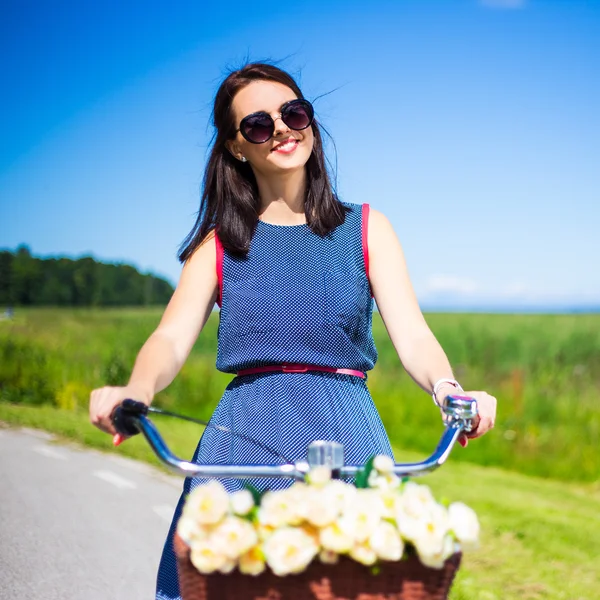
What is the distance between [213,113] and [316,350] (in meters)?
0.97

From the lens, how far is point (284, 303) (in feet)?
7.61

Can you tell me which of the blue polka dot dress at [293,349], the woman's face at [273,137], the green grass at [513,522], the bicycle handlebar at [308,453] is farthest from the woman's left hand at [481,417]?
the green grass at [513,522]

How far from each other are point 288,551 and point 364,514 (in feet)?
0.45

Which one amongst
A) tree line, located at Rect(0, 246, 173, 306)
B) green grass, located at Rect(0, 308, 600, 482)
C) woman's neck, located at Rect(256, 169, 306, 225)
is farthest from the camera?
tree line, located at Rect(0, 246, 173, 306)

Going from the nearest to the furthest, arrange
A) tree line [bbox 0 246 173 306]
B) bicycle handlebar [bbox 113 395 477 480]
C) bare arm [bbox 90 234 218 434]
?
bicycle handlebar [bbox 113 395 477 480], bare arm [bbox 90 234 218 434], tree line [bbox 0 246 173 306]

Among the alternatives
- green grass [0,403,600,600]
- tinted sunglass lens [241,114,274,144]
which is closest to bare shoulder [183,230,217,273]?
tinted sunglass lens [241,114,274,144]

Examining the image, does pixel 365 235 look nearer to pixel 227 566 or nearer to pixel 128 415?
A: pixel 128 415

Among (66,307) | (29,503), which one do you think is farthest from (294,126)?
(66,307)

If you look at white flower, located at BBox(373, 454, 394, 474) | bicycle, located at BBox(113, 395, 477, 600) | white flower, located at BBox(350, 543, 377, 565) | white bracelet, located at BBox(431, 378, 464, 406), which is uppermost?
white bracelet, located at BBox(431, 378, 464, 406)

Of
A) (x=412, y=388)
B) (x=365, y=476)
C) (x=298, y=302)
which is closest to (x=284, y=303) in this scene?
(x=298, y=302)

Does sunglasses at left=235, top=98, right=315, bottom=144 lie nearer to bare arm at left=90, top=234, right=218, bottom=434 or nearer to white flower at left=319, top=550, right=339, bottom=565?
bare arm at left=90, top=234, right=218, bottom=434

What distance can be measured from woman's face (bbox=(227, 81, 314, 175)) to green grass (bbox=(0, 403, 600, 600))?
9.75ft

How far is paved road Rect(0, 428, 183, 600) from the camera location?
4.45m

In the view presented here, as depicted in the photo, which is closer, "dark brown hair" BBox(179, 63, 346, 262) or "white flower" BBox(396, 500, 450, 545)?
"white flower" BBox(396, 500, 450, 545)
